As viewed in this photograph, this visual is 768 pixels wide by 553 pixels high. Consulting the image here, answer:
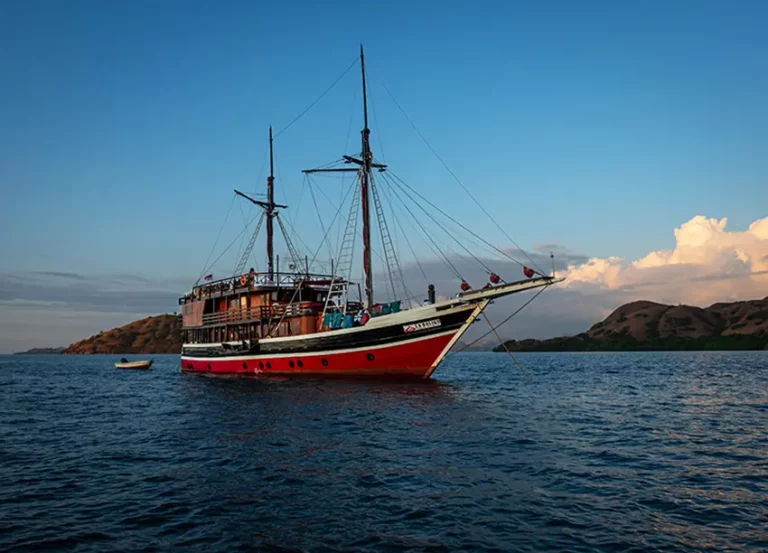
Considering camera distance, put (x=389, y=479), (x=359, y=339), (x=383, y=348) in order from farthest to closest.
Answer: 1. (x=359, y=339)
2. (x=383, y=348)
3. (x=389, y=479)

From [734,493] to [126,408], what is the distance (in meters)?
26.5

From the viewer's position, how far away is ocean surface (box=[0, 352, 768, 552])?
8727 mm

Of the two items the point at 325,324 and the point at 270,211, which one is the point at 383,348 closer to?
the point at 325,324

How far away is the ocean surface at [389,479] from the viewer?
344 inches

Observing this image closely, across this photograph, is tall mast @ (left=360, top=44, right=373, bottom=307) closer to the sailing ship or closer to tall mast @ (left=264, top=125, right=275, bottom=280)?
the sailing ship

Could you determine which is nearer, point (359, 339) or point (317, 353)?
point (359, 339)

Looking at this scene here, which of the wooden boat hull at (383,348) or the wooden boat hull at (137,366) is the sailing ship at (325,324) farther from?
the wooden boat hull at (137,366)

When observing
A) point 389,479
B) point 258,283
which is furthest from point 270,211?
point 389,479

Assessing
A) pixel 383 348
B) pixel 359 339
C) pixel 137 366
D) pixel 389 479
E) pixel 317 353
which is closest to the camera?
pixel 389 479

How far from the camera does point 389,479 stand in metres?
12.1

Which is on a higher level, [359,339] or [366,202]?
[366,202]

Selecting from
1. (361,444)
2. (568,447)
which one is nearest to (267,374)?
(361,444)

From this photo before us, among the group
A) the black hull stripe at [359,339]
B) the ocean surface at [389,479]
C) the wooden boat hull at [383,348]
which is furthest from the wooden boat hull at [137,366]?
the ocean surface at [389,479]

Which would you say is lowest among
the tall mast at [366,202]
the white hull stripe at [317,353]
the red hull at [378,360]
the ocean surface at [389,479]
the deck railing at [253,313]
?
the ocean surface at [389,479]
